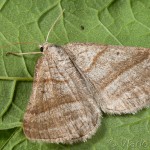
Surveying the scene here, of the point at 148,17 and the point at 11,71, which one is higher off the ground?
the point at 148,17

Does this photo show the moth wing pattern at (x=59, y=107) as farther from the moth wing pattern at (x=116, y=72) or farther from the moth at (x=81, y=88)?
the moth wing pattern at (x=116, y=72)

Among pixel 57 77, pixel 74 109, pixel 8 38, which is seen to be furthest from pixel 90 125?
pixel 8 38

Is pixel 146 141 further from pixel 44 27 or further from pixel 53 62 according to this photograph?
pixel 44 27

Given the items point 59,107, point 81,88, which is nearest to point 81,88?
point 81,88

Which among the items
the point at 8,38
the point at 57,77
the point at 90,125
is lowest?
the point at 90,125

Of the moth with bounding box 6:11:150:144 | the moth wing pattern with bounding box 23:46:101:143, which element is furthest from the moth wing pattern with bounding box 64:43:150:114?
the moth wing pattern with bounding box 23:46:101:143

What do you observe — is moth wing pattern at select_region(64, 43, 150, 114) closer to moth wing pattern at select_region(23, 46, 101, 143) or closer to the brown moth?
the brown moth
